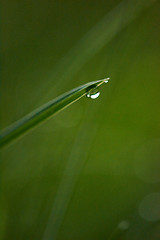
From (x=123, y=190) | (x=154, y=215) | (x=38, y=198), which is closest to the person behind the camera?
(x=38, y=198)

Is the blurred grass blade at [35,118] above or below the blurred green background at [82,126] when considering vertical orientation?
below

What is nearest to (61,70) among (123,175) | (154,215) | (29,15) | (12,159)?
(12,159)

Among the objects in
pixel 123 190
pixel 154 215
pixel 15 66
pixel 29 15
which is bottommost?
pixel 154 215

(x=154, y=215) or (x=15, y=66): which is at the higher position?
(x=15, y=66)

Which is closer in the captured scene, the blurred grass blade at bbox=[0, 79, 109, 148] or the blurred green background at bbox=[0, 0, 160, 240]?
the blurred grass blade at bbox=[0, 79, 109, 148]

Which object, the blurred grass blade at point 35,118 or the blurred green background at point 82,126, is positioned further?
the blurred green background at point 82,126

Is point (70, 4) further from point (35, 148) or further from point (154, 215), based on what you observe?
point (154, 215)

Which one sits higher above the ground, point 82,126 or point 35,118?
point 82,126

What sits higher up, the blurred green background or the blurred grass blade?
the blurred green background
